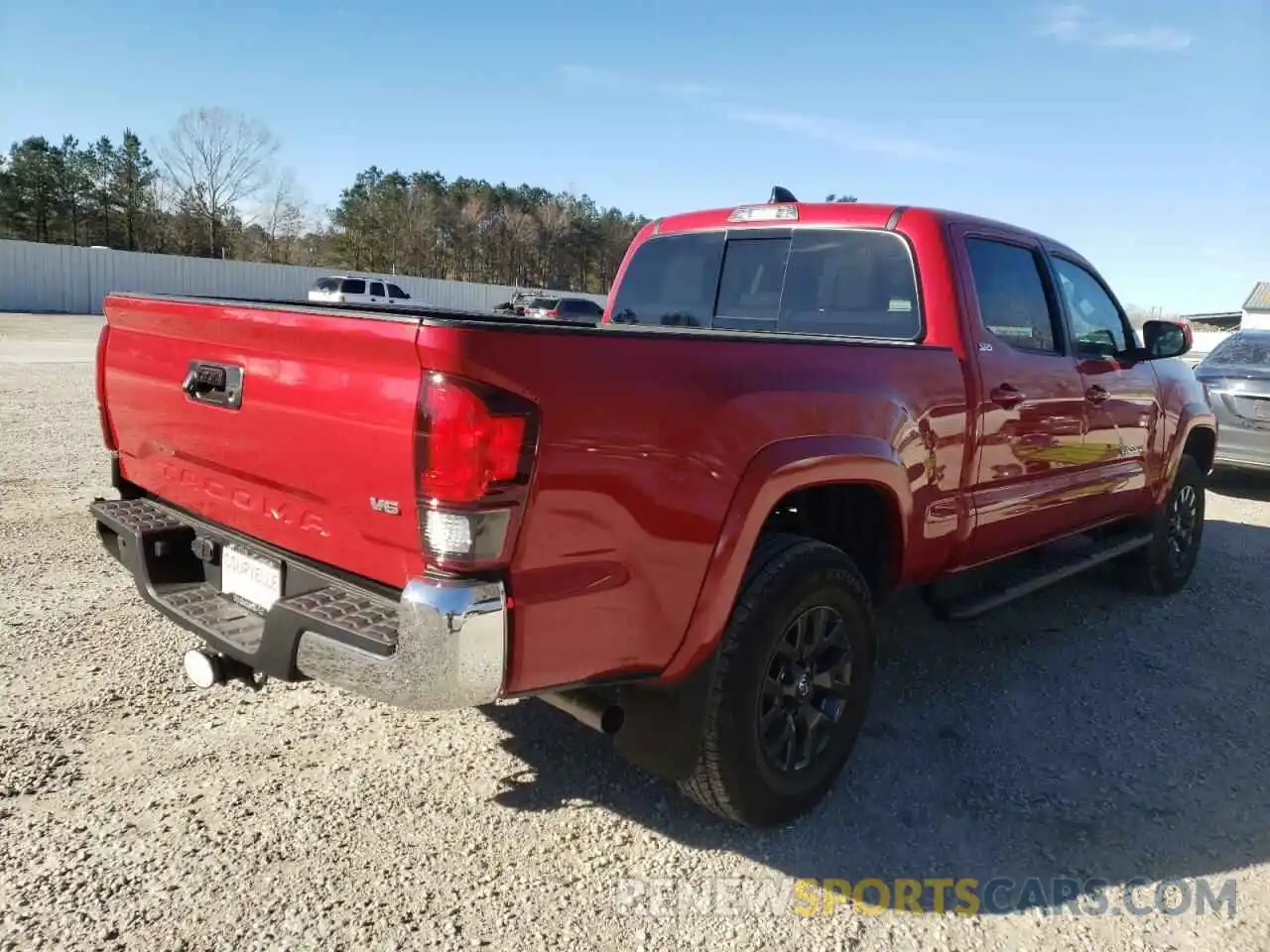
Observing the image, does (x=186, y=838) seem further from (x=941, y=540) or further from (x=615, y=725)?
(x=941, y=540)

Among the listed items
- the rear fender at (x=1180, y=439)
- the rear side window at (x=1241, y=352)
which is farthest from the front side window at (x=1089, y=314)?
the rear side window at (x=1241, y=352)

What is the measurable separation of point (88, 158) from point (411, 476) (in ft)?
209

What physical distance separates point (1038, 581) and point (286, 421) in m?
3.31

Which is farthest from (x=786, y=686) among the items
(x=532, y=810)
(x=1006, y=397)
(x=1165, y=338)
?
(x=1165, y=338)

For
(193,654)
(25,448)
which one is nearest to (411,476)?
(193,654)

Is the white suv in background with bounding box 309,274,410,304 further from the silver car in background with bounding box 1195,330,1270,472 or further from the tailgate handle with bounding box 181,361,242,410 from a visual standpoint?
the tailgate handle with bounding box 181,361,242,410

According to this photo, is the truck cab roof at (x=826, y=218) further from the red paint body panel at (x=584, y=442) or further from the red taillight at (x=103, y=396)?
the red taillight at (x=103, y=396)

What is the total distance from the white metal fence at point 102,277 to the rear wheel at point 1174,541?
1210 inches

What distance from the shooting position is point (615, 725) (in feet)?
8.32

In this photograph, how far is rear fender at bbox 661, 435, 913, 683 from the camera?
2475 mm

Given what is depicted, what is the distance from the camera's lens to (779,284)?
4047mm

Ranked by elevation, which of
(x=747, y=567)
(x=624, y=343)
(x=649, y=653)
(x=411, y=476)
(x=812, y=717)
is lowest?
(x=812, y=717)

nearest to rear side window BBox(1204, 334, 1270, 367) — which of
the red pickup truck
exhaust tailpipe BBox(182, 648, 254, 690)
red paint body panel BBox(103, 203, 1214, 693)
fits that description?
the red pickup truck

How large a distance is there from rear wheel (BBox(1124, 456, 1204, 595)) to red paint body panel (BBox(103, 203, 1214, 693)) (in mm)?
2643
